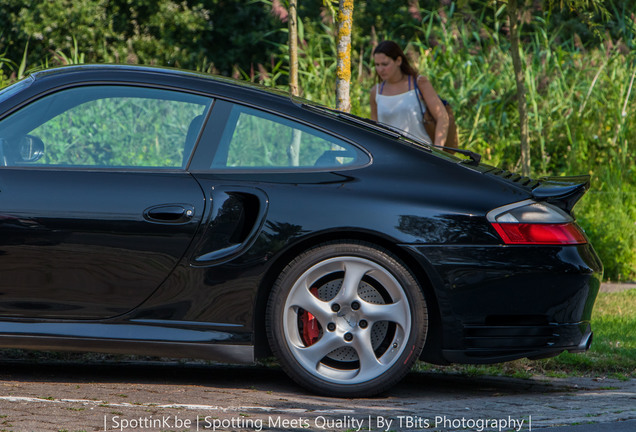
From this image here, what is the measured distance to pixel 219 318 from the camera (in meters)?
4.35

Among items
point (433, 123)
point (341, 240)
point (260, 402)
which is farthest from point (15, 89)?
point (433, 123)

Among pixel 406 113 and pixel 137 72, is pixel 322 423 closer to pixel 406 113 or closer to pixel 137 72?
pixel 137 72

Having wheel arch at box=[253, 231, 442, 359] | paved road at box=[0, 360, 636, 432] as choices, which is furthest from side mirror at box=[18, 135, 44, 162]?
wheel arch at box=[253, 231, 442, 359]

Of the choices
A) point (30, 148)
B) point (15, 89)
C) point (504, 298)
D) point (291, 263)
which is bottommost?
point (504, 298)

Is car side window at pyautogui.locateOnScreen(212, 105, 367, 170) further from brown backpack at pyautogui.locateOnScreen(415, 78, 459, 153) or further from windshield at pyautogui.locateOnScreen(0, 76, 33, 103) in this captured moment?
brown backpack at pyautogui.locateOnScreen(415, 78, 459, 153)

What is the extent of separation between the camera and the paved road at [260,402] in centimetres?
385

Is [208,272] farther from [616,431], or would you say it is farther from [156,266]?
[616,431]

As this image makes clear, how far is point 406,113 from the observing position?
6.82 metres

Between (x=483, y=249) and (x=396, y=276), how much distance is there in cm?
39

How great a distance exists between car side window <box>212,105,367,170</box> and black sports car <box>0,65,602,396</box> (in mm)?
19

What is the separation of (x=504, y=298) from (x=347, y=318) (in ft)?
2.26

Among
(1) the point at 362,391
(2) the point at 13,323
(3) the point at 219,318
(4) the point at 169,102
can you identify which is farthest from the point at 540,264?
(2) the point at 13,323

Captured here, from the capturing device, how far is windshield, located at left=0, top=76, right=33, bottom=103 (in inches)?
178

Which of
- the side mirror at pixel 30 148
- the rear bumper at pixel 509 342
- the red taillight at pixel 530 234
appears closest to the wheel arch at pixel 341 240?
the rear bumper at pixel 509 342
